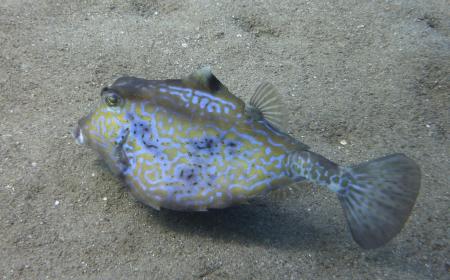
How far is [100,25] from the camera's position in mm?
4738

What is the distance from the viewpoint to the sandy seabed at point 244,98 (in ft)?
8.77

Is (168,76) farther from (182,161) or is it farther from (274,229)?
(274,229)

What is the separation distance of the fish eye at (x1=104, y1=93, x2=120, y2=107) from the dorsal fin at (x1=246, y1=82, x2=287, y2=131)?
37.8 inches

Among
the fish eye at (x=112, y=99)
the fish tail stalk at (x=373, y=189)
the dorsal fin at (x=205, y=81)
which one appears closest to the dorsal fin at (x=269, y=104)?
the dorsal fin at (x=205, y=81)

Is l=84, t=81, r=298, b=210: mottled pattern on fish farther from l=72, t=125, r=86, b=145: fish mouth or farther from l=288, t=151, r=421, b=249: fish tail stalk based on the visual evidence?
l=72, t=125, r=86, b=145: fish mouth

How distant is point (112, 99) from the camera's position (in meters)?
2.66

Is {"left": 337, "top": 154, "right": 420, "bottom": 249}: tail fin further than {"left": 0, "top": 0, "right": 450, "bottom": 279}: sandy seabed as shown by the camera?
No

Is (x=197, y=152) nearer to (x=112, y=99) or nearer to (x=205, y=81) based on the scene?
(x=205, y=81)

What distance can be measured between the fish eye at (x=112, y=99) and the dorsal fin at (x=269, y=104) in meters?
0.96

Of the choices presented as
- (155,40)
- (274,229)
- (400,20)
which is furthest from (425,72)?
(155,40)

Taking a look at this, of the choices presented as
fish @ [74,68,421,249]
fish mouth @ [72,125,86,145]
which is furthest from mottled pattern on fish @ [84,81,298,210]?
fish mouth @ [72,125,86,145]

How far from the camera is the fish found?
2.53m

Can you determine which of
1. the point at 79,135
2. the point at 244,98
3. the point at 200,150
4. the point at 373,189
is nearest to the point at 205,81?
the point at 200,150

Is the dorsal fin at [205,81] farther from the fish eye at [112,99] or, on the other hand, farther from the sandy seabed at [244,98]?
the sandy seabed at [244,98]
